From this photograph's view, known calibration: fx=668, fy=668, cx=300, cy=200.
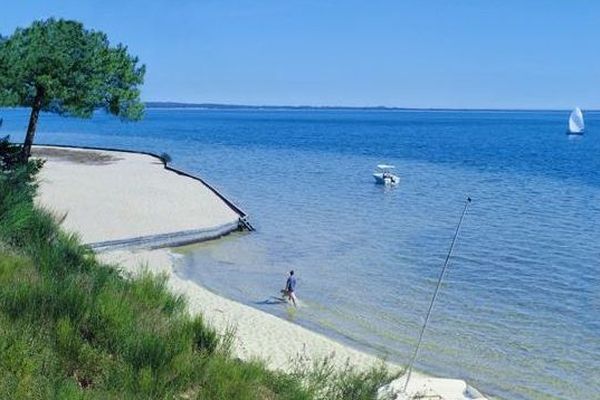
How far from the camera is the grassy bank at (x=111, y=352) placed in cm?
540

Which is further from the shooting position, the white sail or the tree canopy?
the white sail

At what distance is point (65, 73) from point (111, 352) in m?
21.8

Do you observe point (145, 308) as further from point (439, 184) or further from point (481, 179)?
point (481, 179)

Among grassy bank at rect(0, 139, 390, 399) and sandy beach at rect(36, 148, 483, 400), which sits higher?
grassy bank at rect(0, 139, 390, 399)

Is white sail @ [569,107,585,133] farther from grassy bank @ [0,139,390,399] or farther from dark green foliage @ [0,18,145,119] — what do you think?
grassy bank @ [0,139,390,399]

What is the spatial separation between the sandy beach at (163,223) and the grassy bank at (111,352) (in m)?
1.05

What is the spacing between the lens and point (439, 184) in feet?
171

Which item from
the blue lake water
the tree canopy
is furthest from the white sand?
the tree canopy

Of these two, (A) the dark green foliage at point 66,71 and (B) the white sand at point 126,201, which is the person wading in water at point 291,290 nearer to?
(B) the white sand at point 126,201

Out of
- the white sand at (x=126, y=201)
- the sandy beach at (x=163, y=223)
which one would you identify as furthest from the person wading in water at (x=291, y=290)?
the white sand at (x=126, y=201)

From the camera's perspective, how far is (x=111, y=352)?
626 centimetres

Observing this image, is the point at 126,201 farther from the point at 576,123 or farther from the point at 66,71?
the point at 576,123

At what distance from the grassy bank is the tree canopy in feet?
59.8

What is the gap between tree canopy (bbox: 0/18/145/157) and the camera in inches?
976
